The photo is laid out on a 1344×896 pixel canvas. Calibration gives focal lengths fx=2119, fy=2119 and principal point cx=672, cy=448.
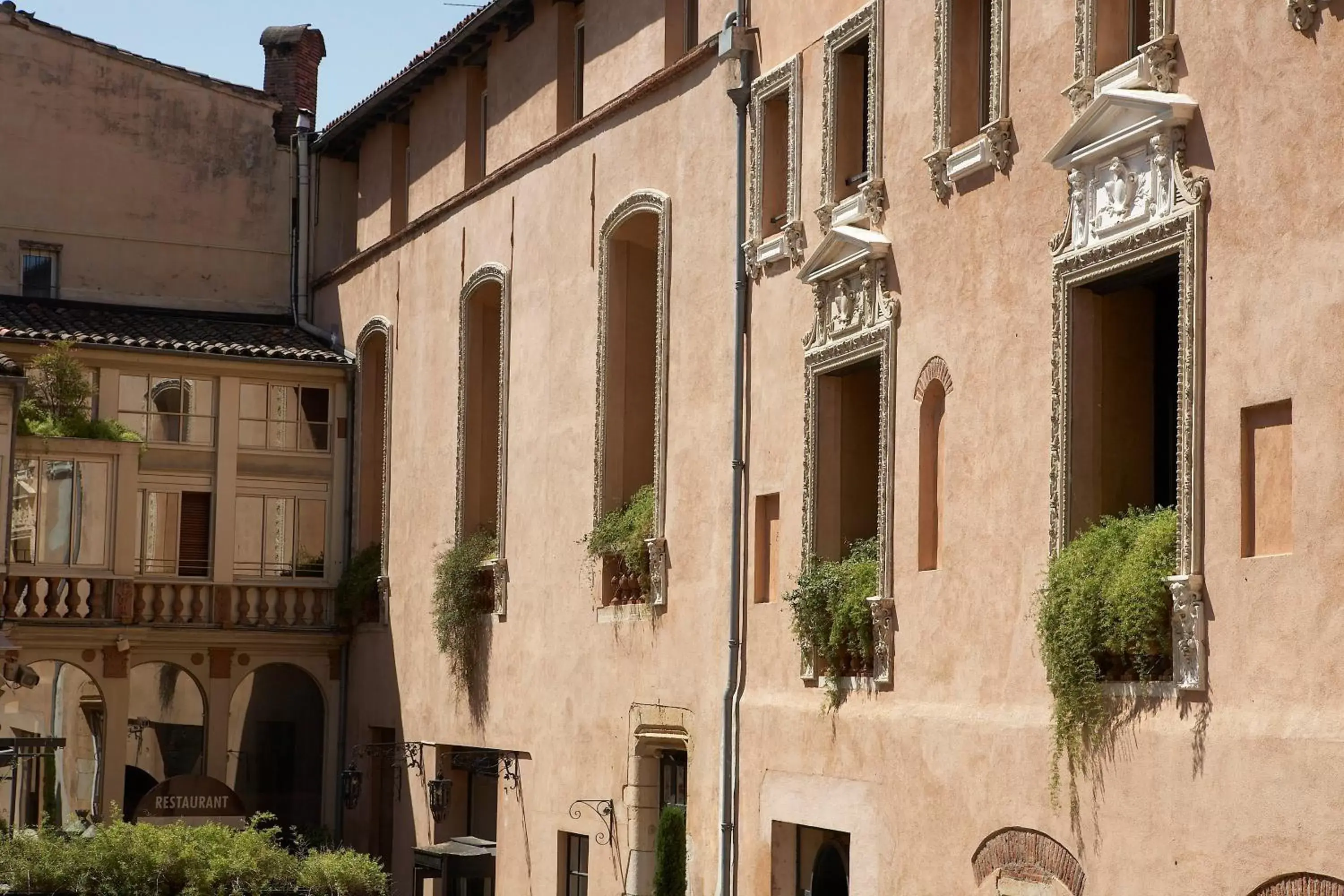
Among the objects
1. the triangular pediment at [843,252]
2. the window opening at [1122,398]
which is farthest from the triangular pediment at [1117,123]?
the triangular pediment at [843,252]

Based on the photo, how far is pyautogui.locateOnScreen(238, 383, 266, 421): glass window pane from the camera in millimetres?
29906

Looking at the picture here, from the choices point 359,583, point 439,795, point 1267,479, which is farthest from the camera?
point 359,583

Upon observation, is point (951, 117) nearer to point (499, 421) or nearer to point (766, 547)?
point (766, 547)

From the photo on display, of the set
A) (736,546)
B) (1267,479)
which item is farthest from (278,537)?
(1267,479)

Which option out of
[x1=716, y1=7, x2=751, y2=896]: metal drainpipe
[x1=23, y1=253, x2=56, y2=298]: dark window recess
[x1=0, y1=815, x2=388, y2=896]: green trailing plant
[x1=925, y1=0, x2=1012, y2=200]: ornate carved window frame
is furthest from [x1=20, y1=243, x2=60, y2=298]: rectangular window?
[x1=925, y1=0, x2=1012, y2=200]: ornate carved window frame

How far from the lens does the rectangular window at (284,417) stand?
2994 centimetres

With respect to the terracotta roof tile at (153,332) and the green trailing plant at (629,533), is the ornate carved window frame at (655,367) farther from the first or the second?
the terracotta roof tile at (153,332)

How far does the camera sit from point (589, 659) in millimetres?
22094

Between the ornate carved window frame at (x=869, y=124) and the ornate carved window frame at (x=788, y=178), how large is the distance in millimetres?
427

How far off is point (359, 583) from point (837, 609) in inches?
511

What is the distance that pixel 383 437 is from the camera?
95.4ft

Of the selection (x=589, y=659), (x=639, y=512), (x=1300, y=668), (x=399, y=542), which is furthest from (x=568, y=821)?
(x=1300, y=668)

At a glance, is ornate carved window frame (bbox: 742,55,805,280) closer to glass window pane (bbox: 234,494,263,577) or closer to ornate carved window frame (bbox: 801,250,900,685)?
ornate carved window frame (bbox: 801,250,900,685)

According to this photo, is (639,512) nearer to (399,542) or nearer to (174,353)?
(399,542)
